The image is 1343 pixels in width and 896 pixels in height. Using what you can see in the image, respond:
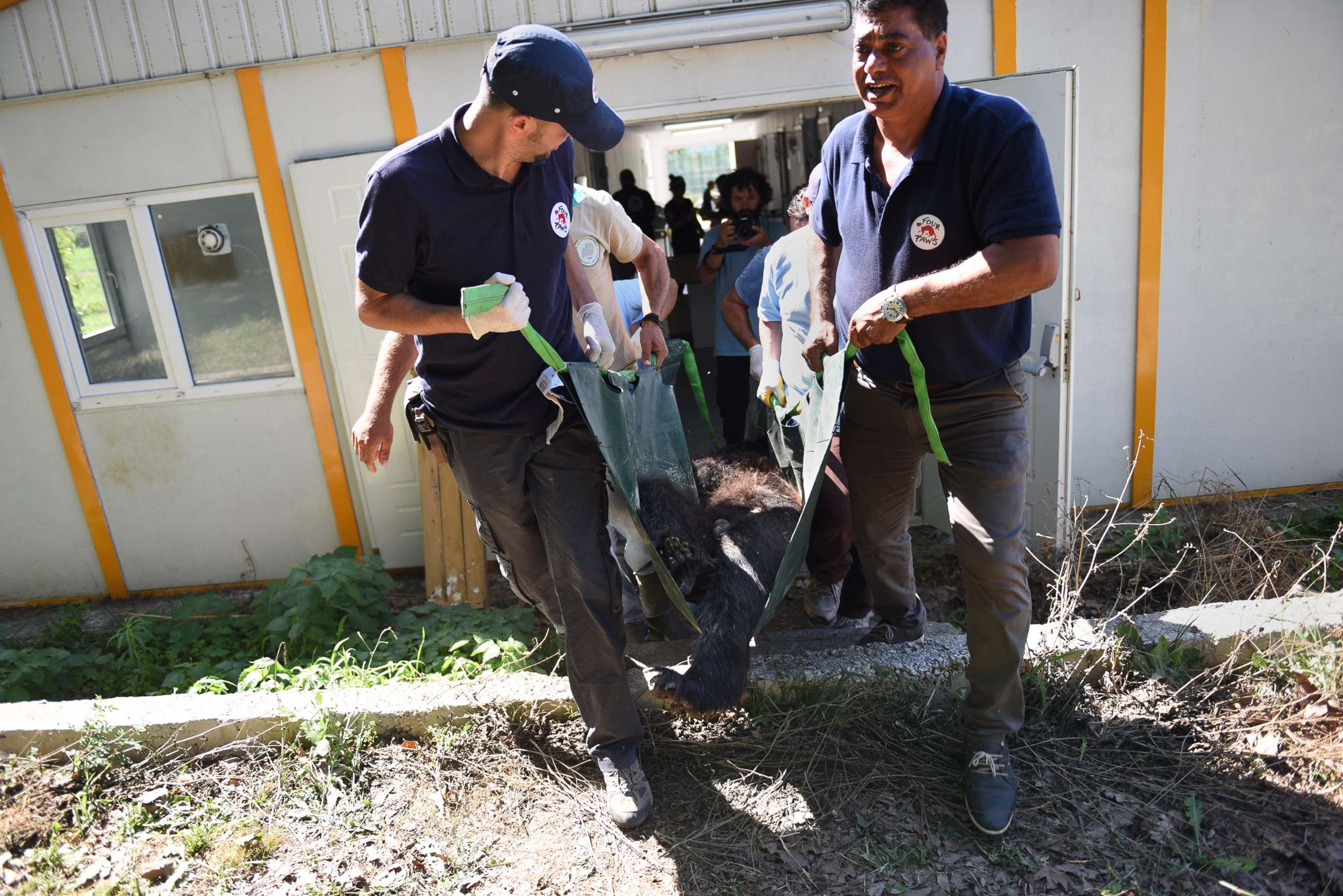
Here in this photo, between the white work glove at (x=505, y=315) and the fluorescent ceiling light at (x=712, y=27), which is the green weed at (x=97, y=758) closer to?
the white work glove at (x=505, y=315)

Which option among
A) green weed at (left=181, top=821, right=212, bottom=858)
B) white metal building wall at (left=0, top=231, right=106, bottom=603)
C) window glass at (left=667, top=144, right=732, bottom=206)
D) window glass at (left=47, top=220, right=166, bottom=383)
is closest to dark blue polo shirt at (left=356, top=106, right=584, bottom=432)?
green weed at (left=181, top=821, right=212, bottom=858)

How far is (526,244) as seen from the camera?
2.26 meters

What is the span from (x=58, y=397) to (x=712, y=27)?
157 inches

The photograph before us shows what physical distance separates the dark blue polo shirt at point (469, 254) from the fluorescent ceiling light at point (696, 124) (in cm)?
736

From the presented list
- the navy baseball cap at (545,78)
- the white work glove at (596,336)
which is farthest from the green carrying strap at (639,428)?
the navy baseball cap at (545,78)

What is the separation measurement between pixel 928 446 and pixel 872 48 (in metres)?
1.02

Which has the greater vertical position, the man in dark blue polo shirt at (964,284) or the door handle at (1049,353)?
the man in dark blue polo shirt at (964,284)

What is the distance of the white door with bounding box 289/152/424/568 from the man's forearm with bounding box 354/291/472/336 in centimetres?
190

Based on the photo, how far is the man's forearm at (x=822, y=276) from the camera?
259 centimetres

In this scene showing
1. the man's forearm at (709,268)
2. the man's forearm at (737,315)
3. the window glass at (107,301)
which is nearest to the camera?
the man's forearm at (737,315)

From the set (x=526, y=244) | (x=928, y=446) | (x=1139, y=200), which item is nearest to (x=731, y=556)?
(x=928, y=446)

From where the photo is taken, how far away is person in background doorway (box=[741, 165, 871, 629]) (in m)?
3.04

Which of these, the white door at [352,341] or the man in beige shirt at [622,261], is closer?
the man in beige shirt at [622,261]

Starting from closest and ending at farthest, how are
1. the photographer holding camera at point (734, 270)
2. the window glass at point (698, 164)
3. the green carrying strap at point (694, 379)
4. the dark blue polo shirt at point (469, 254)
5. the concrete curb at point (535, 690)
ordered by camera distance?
1. the dark blue polo shirt at point (469, 254)
2. the concrete curb at point (535, 690)
3. the green carrying strap at point (694, 379)
4. the photographer holding camera at point (734, 270)
5. the window glass at point (698, 164)
